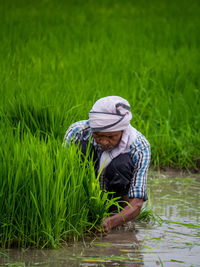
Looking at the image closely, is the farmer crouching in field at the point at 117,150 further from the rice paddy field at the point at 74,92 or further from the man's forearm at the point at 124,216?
the rice paddy field at the point at 74,92

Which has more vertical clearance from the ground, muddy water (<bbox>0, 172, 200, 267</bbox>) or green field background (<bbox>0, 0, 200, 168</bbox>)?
green field background (<bbox>0, 0, 200, 168</bbox>)

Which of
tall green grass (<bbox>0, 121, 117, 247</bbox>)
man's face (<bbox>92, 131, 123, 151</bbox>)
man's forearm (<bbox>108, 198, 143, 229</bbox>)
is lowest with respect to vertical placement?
man's forearm (<bbox>108, 198, 143, 229</bbox>)

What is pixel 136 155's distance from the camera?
13.0 ft

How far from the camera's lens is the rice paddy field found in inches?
136

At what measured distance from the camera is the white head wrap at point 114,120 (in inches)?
147

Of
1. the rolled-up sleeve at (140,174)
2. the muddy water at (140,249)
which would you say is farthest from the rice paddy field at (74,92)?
the rolled-up sleeve at (140,174)

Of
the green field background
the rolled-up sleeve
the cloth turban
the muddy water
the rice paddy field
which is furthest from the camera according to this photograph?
the green field background

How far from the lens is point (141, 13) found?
519 inches

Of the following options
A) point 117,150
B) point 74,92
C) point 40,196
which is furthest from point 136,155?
point 74,92

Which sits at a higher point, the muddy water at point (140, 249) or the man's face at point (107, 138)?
the man's face at point (107, 138)

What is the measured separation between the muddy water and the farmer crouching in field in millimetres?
187

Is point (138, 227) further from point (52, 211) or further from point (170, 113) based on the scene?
point (170, 113)

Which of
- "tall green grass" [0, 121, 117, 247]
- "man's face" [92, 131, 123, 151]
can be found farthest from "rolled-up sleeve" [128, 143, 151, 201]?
"tall green grass" [0, 121, 117, 247]

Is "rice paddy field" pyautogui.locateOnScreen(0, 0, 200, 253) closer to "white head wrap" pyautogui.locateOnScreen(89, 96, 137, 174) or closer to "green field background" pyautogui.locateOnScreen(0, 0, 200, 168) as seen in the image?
"green field background" pyautogui.locateOnScreen(0, 0, 200, 168)
